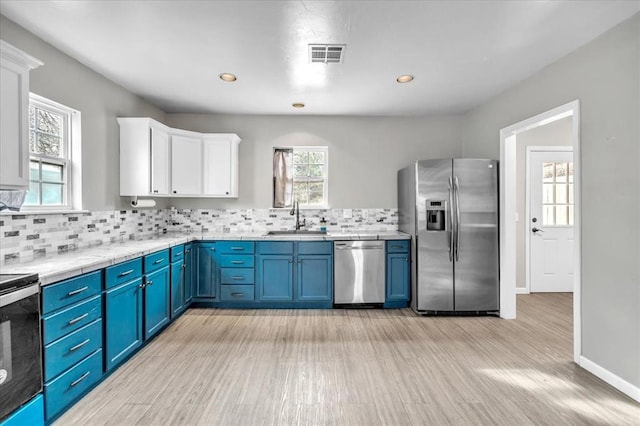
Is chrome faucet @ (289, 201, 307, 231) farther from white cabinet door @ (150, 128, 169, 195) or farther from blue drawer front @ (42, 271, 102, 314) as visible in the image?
blue drawer front @ (42, 271, 102, 314)

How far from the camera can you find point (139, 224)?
382cm

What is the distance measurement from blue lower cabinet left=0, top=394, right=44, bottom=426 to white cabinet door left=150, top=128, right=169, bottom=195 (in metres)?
2.23

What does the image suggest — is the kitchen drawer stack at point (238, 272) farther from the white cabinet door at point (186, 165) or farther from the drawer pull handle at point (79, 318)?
the drawer pull handle at point (79, 318)

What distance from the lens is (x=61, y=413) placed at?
198 cm

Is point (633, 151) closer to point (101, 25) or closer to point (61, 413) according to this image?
point (101, 25)

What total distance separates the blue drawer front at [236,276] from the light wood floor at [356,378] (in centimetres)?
53

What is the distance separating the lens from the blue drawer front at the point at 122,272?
237 cm

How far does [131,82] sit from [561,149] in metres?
5.59

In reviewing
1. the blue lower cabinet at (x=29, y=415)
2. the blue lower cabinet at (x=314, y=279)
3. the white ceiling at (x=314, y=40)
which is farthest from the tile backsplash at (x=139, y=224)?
the white ceiling at (x=314, y=40)

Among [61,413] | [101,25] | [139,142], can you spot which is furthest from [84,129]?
[61,413]

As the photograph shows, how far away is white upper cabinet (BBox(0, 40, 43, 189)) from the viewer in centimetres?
174

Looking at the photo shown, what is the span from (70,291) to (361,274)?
287 cm

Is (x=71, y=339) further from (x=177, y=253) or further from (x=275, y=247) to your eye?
(x=275, y=247)

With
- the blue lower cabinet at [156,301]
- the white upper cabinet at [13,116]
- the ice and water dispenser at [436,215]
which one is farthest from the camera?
the ice and water dispenser at [436,215]
